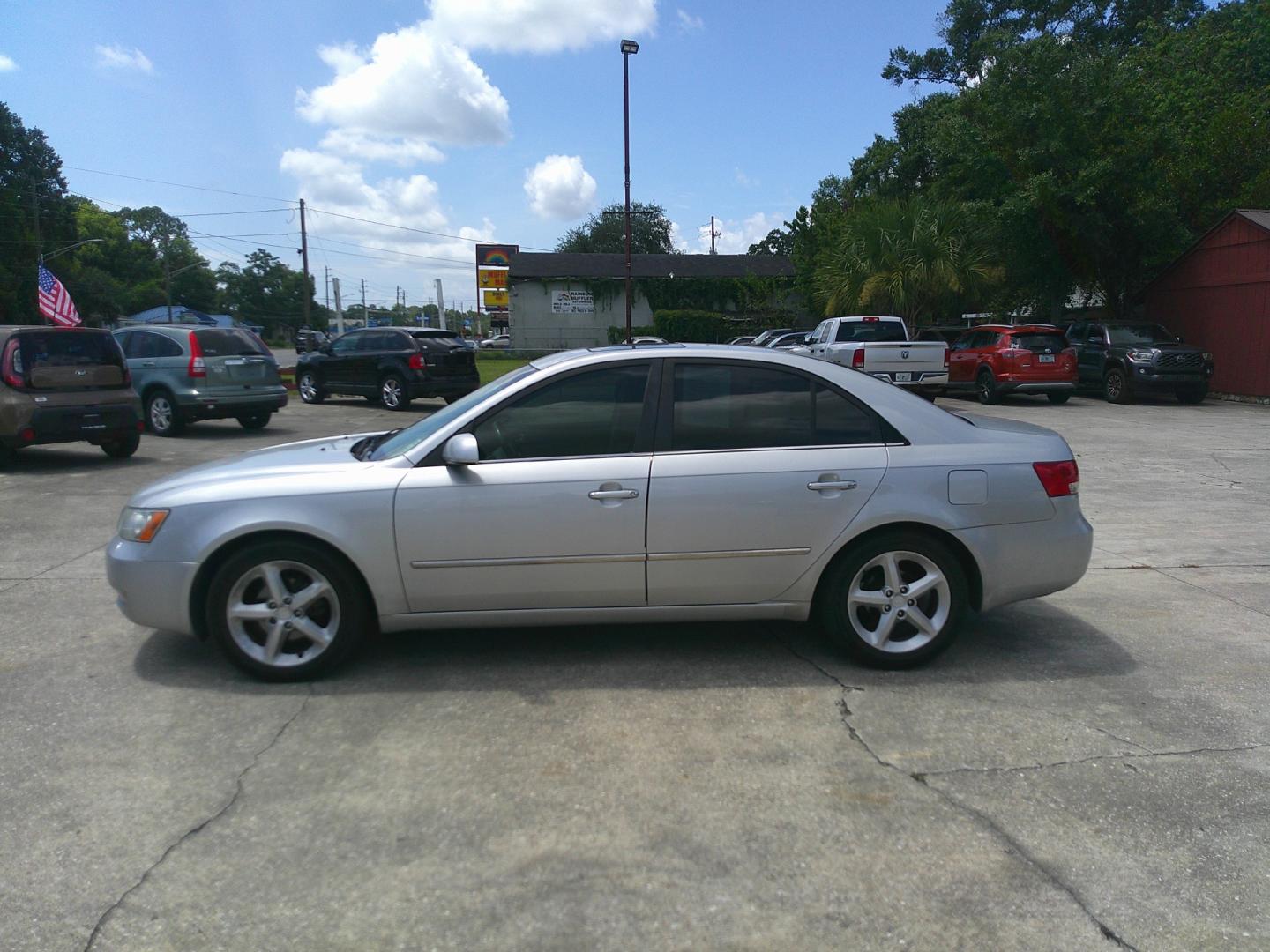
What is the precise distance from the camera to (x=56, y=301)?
1049 inches

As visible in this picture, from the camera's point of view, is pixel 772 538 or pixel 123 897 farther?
pixel 772 538

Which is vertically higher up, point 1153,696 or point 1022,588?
point 1022,588

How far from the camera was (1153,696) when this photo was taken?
4.25m

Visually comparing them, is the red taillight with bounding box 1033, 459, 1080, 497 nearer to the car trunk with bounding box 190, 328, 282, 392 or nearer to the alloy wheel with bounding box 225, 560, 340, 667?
the alloy wheel with bounding box 225, 560, 340, 667

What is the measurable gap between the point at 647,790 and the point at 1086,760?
1749 millimetres

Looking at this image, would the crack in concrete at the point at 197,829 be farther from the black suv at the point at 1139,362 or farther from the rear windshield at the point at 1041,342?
the black suv at the point at 1139,362

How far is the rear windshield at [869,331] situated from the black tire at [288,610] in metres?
15.9

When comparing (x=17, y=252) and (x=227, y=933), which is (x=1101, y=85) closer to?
(x=227, y=933)

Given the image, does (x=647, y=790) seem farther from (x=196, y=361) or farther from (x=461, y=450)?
(x=196, y=361)

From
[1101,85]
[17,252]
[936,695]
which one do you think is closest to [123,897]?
[936,695]

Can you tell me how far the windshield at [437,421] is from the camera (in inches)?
180

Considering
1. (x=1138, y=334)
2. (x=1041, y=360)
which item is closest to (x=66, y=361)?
(x=1041, y=360)

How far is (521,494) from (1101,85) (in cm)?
2423

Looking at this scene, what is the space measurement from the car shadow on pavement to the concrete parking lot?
2cm
